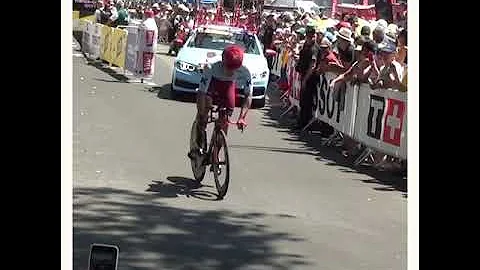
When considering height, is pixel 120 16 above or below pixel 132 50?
above

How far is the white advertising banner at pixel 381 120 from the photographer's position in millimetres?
7129

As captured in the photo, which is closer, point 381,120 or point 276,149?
point 276,149

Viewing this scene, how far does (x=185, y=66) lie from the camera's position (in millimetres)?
7734

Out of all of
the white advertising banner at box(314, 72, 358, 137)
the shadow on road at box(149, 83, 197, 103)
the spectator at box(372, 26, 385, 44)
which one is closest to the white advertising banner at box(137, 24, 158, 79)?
the shadow on road at box(149, 83, 197, 103)

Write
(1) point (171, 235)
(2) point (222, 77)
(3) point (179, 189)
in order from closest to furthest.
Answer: (1) point (171, 235)
(2) point (222, 77)
(3) point (179, 189)

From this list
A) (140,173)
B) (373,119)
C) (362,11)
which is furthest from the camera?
(362,11)

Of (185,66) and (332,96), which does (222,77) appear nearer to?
(185,66)

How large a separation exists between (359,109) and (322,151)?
3.00 ft

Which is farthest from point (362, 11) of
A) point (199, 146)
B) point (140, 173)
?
point (140, 173)

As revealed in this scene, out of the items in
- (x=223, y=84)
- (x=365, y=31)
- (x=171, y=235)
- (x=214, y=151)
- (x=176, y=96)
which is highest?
(x=365, y=31)

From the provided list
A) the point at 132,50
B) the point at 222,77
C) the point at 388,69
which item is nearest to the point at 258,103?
the point at 388,69
